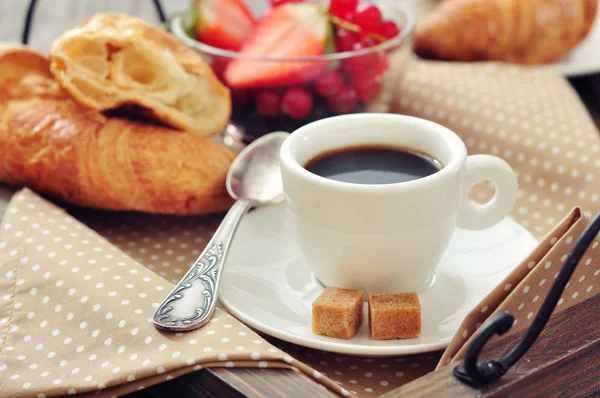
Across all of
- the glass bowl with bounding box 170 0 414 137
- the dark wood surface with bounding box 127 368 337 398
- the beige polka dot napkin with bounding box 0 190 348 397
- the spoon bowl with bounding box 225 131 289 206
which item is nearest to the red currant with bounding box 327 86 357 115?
the glass bowl with bounding box 170 0 414 137

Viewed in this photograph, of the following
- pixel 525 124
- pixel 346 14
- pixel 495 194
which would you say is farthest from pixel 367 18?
pixel 495 194

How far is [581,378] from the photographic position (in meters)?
0.56

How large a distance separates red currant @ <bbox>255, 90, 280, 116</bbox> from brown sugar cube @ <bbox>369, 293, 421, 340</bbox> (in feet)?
1.36

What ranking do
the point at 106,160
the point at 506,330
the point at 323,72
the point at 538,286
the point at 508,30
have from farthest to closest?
the point at 508,30, the point at 323,72, the point at 106,160, the point at 538,286, the point at 506,330

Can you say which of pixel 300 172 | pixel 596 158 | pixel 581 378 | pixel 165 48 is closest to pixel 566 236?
pixel 581 378

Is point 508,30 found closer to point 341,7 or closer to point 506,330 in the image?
point 341,7

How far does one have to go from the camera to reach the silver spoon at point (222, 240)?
0.61 metres

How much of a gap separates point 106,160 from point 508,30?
856 millimetres

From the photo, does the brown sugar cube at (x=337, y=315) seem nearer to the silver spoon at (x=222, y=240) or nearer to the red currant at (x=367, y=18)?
the silver spoon at (x=222, y=240)

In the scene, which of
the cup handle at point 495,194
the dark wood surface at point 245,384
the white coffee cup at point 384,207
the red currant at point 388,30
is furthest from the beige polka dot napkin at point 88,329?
the red currant at point 388,30

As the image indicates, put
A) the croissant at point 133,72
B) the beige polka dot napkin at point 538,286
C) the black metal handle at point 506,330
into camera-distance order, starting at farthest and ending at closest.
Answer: the croissant at point 133,72
the beige polka dot napkin at point 538,286
the black metal handle at point 506,330

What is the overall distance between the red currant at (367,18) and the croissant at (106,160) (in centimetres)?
28

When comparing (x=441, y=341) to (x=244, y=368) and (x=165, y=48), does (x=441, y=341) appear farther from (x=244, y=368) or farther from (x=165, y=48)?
(x=165, y=48)

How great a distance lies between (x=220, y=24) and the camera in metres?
1.03
